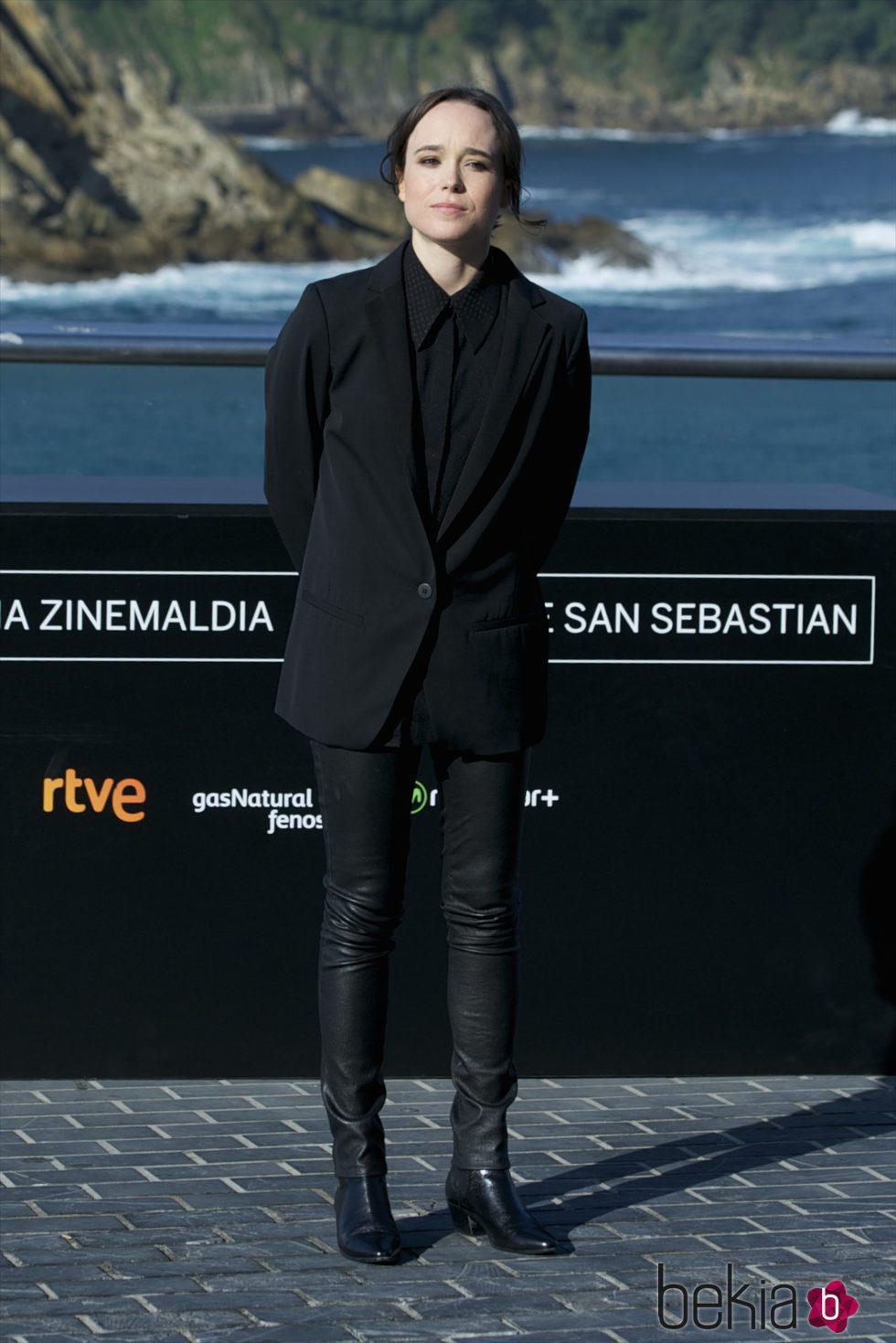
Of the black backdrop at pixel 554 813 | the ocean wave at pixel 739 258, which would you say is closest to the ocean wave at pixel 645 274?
the ocean wave at pixel 739 258

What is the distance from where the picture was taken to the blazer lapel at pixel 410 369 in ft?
9.98

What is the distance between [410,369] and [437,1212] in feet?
4.56

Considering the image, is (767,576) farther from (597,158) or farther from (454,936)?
(597,158)

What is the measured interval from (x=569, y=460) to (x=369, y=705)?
52cm

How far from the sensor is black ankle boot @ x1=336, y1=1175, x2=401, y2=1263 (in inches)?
124

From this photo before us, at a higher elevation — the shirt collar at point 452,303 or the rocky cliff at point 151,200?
the rocky cliff at point 151,200

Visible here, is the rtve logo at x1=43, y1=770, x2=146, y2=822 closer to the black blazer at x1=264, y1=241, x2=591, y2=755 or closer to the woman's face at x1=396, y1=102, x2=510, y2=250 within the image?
the black blazer at x1=264, y1=241, x2=591, y2=755

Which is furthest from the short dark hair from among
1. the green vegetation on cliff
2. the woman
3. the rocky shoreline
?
the green vegetation on cliff

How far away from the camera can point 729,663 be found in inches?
165

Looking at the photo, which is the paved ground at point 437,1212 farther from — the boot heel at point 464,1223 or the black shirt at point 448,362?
the black shirt at point 448,362

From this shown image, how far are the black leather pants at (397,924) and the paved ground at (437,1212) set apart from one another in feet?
0.69

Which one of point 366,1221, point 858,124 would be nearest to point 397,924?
point 366,1221

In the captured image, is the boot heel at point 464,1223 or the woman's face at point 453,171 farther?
the boot heel at point 464,1223

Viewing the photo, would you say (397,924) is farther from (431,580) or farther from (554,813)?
(554,813)
